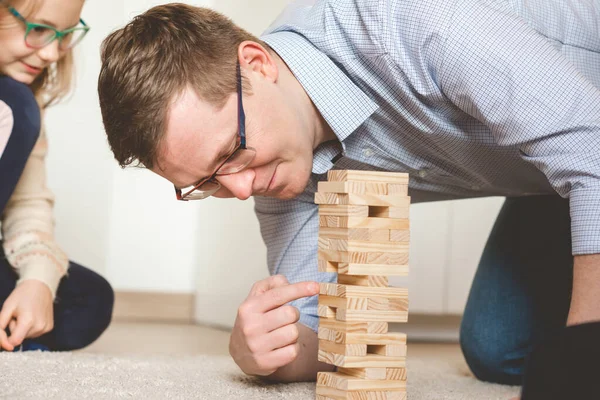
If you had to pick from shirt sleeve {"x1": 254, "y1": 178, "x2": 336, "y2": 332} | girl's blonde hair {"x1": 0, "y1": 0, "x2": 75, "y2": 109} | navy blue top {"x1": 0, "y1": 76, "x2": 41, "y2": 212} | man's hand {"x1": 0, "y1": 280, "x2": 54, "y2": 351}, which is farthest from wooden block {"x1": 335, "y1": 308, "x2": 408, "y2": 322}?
girl's blonde hair {"x1": 0, "y1": 0, "x2": 75, "y2": 109}

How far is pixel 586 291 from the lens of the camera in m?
1.02

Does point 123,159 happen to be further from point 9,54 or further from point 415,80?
point 9,54

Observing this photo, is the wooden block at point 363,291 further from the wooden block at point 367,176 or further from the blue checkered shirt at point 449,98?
the blue checkered shirt at point 449,98

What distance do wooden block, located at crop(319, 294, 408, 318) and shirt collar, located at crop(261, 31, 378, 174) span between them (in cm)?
36

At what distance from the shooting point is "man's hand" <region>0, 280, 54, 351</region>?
1.67 m

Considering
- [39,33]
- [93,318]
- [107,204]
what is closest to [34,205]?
[93,318]

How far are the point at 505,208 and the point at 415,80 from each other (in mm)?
765

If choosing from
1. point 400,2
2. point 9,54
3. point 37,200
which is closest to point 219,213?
point 37,200

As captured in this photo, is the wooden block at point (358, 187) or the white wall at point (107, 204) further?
the white wall at point (107, 204)

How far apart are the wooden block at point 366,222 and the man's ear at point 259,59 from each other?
0.31 meters

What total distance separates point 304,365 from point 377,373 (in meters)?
0.30

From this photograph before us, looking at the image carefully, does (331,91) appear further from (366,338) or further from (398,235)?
(366,338)

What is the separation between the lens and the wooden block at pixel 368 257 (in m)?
1.05

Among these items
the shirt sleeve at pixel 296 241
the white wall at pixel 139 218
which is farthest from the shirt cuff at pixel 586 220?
the white wall at pixel 139 218
